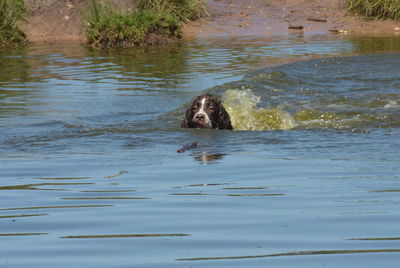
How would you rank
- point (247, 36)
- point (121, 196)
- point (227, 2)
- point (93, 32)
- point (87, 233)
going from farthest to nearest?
1. point (227, 2)
2. point (247, 36)
3. point (93, 32)
4. point (121, 196)
5. point (87, 233)

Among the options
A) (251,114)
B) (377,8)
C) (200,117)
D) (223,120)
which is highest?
(377,8)

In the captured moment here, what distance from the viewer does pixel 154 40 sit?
71.0ft

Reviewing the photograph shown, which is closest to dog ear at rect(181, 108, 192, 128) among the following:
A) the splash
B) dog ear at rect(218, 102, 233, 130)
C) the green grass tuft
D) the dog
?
the dog

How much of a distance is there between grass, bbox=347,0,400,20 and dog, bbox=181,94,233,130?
13528mm

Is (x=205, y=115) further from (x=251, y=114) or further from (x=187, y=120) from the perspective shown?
(x=251, y=114)

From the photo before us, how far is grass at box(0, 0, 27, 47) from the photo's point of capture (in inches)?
858

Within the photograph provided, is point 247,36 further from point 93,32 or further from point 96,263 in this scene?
point 96,263

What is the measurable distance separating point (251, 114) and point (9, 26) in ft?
38.4

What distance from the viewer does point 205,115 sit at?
408 inches

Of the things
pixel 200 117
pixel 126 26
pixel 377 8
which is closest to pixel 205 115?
pixel 200 117

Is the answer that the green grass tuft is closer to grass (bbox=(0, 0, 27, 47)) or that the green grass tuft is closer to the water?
grass (bbox=(0, 0, 27, 47))

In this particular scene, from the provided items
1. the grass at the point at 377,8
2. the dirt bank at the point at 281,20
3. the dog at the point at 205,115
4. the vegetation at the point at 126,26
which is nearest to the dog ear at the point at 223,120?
the dog at the point at 205,115

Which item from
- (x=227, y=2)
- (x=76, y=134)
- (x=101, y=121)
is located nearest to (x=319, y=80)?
(x=101, y=121)

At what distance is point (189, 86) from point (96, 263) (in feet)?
34.6
